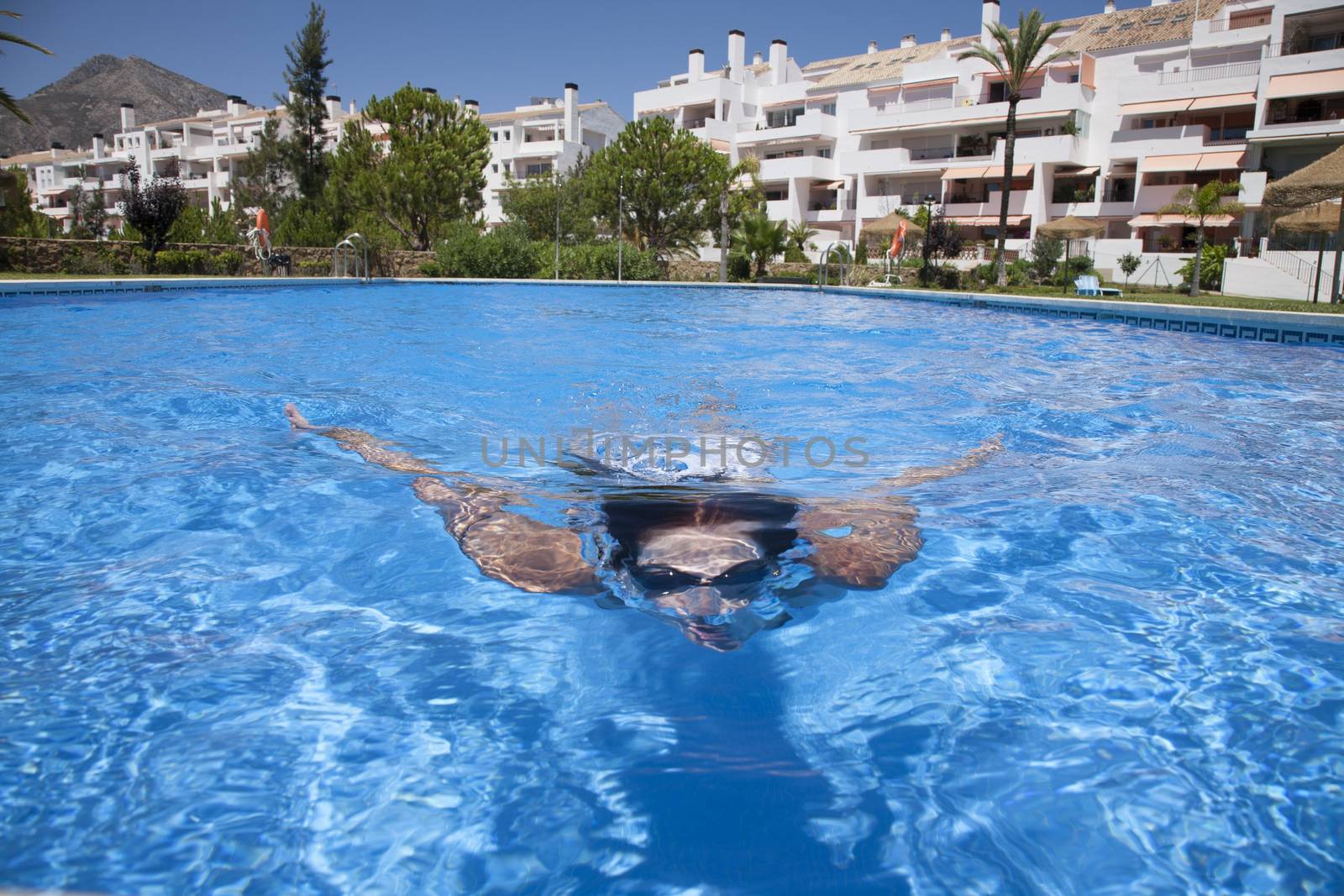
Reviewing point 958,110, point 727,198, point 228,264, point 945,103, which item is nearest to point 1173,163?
point 958,110

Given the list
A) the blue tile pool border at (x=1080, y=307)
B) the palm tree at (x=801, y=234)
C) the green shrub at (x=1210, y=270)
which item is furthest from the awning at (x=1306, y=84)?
the palm tree at (x=801, y=234)

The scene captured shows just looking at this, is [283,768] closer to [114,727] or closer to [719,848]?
[114,727]

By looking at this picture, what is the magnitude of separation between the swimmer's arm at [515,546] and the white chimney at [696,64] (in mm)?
50191

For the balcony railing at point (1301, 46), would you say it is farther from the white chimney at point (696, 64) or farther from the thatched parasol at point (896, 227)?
the white chimney at point (696, 64)

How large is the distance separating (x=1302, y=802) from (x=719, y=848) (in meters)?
1.66

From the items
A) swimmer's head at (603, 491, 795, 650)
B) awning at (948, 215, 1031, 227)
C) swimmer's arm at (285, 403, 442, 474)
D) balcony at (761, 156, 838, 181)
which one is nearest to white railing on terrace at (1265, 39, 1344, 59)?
awning at (948, 215, 1031, 227)

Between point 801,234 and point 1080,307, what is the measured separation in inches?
914

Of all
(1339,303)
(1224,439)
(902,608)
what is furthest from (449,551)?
(1339,303)

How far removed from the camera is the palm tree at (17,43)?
43.4ft

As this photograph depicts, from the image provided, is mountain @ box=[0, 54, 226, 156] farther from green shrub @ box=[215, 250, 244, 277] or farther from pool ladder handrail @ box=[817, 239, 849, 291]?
pool ladder handrail @ box=[817, 239, 849, 291]

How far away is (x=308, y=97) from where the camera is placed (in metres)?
37.3

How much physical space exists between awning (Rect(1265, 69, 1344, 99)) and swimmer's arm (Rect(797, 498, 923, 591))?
33136 millimetres

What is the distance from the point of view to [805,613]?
3363 mm

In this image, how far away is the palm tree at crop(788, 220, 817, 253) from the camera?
123 feet
